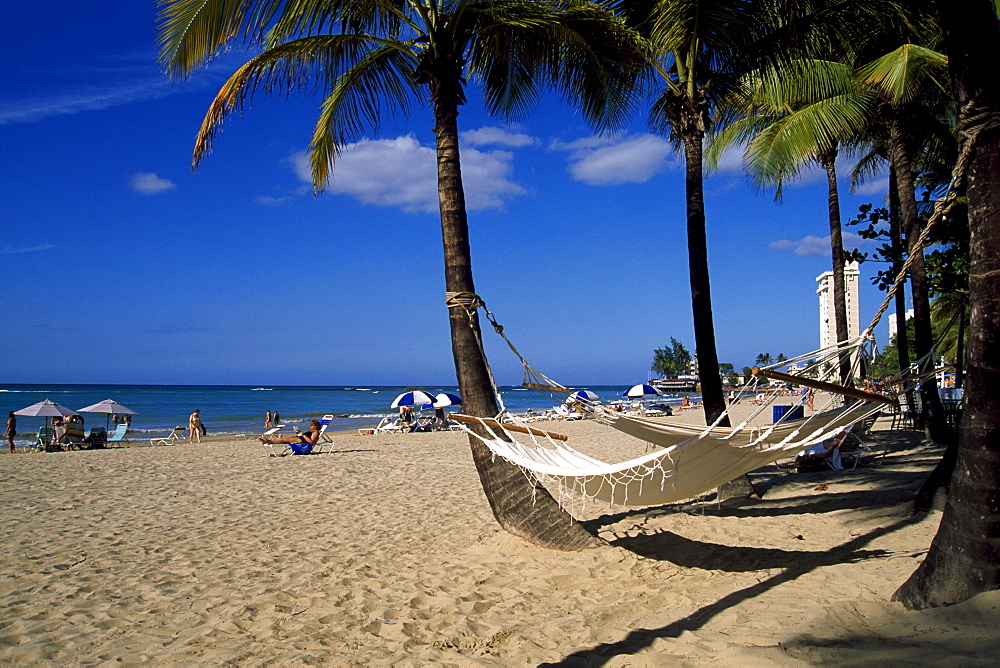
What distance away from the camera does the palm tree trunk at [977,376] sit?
6.87ft

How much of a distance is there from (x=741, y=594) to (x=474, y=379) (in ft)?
5.95

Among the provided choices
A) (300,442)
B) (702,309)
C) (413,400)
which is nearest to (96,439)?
(300,442)

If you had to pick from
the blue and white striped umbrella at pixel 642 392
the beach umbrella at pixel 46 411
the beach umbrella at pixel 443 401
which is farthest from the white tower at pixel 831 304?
the beach umbrella at pixel 46 411

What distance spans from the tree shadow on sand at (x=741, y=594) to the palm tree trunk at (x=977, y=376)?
75 cm

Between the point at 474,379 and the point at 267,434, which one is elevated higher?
the point at 474,379

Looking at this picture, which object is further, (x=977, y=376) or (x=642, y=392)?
(x=642, y=392)

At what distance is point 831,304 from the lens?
33844mm

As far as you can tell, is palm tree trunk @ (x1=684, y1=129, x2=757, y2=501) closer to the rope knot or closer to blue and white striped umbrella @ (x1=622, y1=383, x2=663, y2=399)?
the rope knot

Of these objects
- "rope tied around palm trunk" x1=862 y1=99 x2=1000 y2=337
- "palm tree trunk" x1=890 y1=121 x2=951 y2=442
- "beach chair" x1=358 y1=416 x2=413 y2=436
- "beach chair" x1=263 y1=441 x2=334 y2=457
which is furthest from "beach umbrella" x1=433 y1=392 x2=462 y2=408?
"rope tied around palm trunk" x1=862 y1=99 x2=1000 y2=337

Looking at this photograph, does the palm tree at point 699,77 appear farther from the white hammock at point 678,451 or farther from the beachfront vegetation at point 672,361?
the beachfront vegetation at point 672,361

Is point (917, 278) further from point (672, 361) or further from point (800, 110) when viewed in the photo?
point (672, 361)

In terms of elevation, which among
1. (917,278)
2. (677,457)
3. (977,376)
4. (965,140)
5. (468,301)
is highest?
(917,278)

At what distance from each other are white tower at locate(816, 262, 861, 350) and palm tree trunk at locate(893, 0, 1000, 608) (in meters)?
26.3

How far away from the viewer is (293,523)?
514 cm
